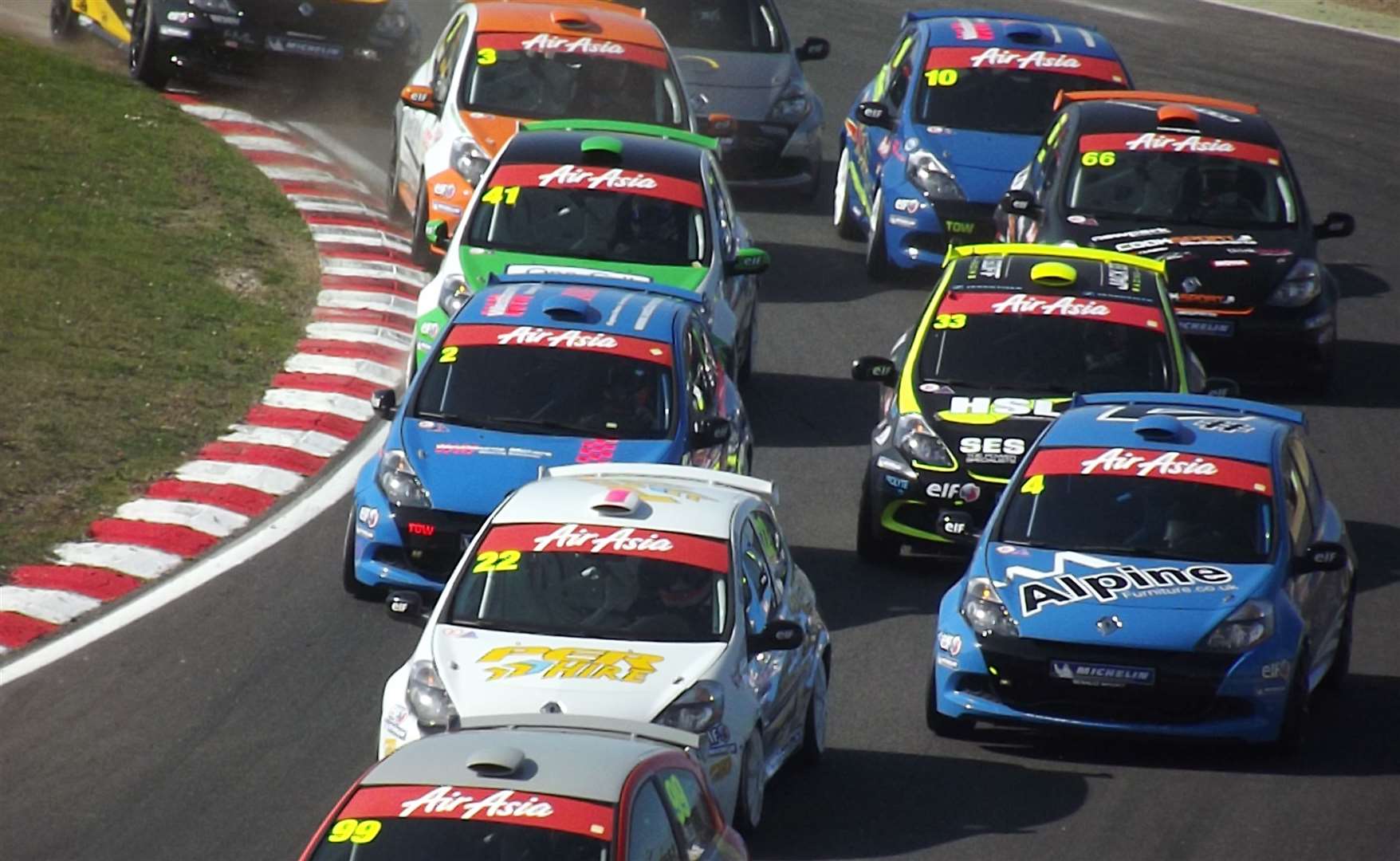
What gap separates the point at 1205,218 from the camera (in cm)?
1928

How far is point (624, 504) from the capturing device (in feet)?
38.6

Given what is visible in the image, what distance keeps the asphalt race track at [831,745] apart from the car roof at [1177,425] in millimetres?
1288

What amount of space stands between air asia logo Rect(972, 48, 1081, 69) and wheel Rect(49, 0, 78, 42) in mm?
10239

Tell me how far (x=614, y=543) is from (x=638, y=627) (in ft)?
1.72

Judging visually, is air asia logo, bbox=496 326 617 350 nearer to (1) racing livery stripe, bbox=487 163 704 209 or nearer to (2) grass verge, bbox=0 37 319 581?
(2) grass verge, bbox=0 37 319 581

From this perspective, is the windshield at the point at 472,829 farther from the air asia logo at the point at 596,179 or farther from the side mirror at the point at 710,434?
the air asia logo at the point at 596,179

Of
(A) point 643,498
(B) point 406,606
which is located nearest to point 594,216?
(A) point 643,498

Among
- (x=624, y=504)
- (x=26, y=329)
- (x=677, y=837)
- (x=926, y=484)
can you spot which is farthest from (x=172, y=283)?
(x=677, y=837)

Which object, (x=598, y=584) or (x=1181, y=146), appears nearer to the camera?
(x=598, y=584)

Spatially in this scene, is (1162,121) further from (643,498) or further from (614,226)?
(643,498)

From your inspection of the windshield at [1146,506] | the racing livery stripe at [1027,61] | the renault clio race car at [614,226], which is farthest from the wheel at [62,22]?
the windshield at [1146,506]

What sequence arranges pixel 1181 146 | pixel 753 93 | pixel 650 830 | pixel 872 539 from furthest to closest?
1. pixel 753 93
2. pixel 1181 146
3. pixel 872 539
4. pixel 650 830

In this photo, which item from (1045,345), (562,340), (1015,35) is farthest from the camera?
(1015,35)

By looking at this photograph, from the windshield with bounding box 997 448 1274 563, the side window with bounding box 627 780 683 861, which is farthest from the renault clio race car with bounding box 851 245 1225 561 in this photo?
the side window with bounding box 627 780 683 861
